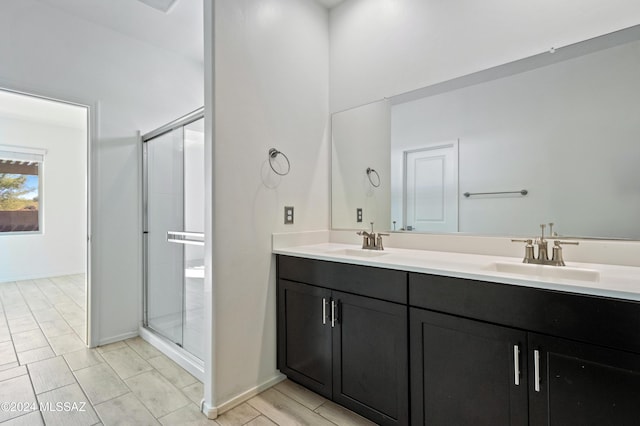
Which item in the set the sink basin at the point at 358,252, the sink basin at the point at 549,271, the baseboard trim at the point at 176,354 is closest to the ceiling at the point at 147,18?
the sink basin at the point at 358,252

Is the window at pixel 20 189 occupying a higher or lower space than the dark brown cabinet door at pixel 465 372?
higher

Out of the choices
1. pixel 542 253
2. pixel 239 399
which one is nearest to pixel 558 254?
pixel 542 253

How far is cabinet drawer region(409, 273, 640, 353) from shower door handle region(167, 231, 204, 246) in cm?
161

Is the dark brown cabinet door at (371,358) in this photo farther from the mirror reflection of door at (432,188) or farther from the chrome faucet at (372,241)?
the mirror reflection of door at (432,188)

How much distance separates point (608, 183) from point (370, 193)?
1.30 metres

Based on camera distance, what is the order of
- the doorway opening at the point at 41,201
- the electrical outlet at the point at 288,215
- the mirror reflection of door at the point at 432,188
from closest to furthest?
the mirror reflection of door at the point at 432,188 < the electrical outlet at the point at 288,215 < the doorway opening at the point at 41,201

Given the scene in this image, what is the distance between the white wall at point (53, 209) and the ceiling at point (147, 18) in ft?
11.0

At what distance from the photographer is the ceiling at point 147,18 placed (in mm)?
2422

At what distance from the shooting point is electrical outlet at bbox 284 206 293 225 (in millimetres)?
2107

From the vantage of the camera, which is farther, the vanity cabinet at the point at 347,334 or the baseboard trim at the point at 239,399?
the baseboard trim at the point at 239,399

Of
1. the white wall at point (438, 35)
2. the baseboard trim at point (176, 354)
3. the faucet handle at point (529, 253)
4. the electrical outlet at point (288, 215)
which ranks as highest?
the white wall at point (438, 35)

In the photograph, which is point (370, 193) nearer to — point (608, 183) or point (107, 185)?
point (608, 183)

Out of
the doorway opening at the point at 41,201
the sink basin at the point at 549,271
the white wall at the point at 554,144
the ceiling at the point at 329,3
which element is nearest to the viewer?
the sink basin at the point at 549,271

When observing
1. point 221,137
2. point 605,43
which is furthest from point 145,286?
point 605,43
